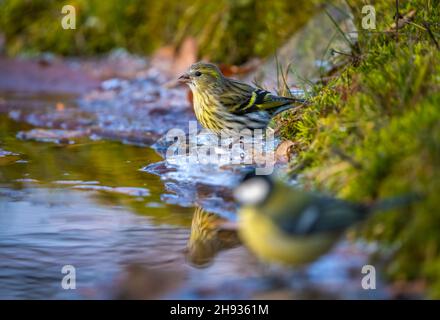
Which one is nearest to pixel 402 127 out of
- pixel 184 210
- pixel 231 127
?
pixel 184 210

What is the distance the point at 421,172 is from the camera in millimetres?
3574

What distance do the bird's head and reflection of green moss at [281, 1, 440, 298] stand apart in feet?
5.21

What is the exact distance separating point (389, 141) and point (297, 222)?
98cm

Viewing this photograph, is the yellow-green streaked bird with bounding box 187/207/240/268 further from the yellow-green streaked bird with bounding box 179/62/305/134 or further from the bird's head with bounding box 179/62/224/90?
the bird's head with bounding box 179/62/224/90

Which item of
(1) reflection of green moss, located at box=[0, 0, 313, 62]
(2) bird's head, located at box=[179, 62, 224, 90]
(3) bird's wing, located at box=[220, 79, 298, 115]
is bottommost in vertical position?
(3) bird's wing, located at box=[220, 79, 298, 115]

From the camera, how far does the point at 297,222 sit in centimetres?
341

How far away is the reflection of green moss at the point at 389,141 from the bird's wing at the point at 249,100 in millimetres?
664

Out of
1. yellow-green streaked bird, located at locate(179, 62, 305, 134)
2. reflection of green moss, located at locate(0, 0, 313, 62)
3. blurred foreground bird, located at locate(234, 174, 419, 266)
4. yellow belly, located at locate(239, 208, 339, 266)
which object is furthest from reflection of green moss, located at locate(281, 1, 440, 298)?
reflection of green moss, located at locate(0, 0, 313, 62)

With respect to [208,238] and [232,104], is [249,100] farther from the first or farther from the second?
[208,238]

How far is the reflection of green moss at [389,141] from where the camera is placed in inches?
132

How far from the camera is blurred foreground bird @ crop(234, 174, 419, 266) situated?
3.33 m

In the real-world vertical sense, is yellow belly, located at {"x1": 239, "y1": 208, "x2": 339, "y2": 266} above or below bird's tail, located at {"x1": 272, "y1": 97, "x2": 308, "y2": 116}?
below

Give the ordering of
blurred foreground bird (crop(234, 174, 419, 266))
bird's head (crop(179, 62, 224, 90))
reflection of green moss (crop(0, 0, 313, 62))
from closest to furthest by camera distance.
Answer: blurred foreground bird (crop(234, 174, 419, 266)) → bird's head (crop(179, 62, 224, 90)) → reflection of green moss (crop(0, 0, 313, 62))
